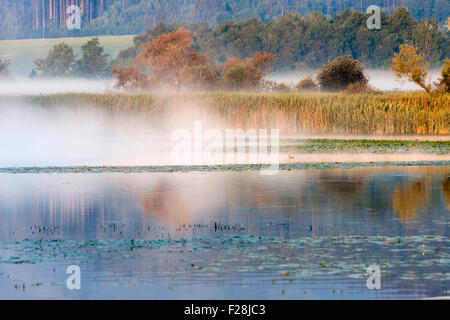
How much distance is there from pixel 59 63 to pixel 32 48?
130 ft

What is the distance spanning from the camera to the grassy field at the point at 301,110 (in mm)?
39250

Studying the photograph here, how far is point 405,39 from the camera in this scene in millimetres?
104625

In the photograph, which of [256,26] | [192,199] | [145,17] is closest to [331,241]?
[192,199]

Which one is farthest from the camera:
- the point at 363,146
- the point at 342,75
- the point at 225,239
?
the point at 342,75

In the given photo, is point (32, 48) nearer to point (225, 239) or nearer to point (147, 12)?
point (147, 12)

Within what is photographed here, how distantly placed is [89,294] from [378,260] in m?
3.38

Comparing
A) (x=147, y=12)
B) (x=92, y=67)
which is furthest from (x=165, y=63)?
(x=147, y=12)

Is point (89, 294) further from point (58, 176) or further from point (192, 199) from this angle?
point (58, 176)

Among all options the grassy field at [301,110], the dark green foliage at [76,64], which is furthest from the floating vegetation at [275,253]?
the dark green foliage at [76,64]

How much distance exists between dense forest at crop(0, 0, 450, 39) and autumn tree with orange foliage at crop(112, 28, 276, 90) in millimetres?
73248

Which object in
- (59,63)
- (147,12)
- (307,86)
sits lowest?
(307,86)

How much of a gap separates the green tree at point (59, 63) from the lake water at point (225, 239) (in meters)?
93.6

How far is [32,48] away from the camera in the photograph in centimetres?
14912

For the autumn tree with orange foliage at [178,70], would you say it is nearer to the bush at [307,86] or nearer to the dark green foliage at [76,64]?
the bush at [307,86]
